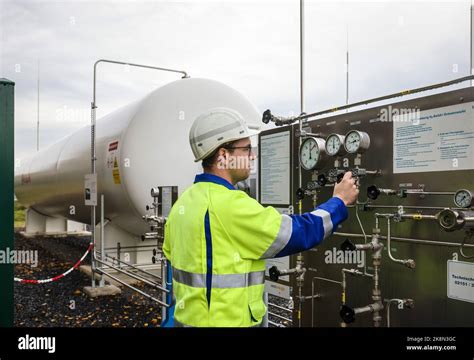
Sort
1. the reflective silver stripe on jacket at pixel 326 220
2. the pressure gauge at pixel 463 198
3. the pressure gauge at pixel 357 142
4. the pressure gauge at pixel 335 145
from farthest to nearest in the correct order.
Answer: the pressure gauge at pixel 335 145 < the pressure gauge at pixel 357 142 < the pressure gauge at pixel 463 198 < the reflective silver stripe on jacket at pixel 326 220

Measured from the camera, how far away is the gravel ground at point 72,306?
507cm

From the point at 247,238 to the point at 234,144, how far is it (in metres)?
0.51

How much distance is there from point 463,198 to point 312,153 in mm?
1214

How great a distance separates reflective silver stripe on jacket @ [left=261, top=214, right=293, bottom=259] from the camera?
1.85 m

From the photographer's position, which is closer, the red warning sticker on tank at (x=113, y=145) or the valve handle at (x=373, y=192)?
the valve handle at (x=373, y=192)

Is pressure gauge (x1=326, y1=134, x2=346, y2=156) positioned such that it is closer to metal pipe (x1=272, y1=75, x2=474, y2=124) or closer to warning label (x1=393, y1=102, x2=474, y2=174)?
metal pipe (x1=272, y1=75, x2=474, y2=124)

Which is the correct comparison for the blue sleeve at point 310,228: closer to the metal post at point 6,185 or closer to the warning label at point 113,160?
the metal post at point 6,185

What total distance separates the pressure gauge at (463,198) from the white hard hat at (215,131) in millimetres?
1232

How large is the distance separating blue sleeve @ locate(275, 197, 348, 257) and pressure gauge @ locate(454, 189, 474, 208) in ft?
2.45

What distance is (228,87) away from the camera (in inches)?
232

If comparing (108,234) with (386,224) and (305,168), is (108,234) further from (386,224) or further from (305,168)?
(386,224)

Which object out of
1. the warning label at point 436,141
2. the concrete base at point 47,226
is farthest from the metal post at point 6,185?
the concrete base at point 47,226

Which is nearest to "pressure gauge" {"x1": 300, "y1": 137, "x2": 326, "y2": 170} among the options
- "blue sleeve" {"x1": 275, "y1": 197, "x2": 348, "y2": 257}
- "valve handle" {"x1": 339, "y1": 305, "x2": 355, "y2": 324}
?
"valve handle" {"x1": 339, "y1": 305, "x2": 355, "y2": 324}
